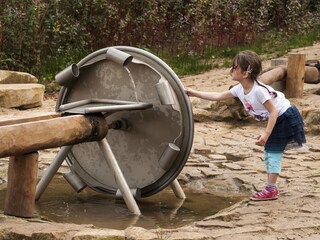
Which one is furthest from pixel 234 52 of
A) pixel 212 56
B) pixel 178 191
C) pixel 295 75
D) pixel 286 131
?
pixel 286 131

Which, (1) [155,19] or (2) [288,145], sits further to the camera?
(1) [155,19]

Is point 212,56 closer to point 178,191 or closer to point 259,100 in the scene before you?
point 178,191

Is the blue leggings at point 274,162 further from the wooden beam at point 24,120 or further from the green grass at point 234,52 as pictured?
the green grass at point 234,52

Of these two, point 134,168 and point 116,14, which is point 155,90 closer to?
point 134,168

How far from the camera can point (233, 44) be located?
13.7m

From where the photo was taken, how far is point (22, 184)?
16.3ft

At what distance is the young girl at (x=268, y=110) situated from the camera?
5484 mm

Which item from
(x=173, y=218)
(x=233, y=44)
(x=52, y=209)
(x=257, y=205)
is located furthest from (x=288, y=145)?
(x=233, y=44)

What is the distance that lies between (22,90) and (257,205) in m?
4.66

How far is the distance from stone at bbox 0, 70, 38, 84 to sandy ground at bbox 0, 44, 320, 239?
0.35m

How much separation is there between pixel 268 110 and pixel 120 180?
111cm

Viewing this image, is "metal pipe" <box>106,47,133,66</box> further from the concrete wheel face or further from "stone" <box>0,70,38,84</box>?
"stone" <box>0,70,38,84</box>

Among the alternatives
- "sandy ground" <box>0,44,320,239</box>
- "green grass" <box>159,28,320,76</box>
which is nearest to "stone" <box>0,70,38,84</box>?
"sandy ground" <box>0,44,320,239</box>

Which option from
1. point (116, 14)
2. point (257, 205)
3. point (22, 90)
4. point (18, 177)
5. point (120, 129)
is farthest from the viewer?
point (116, 14)
